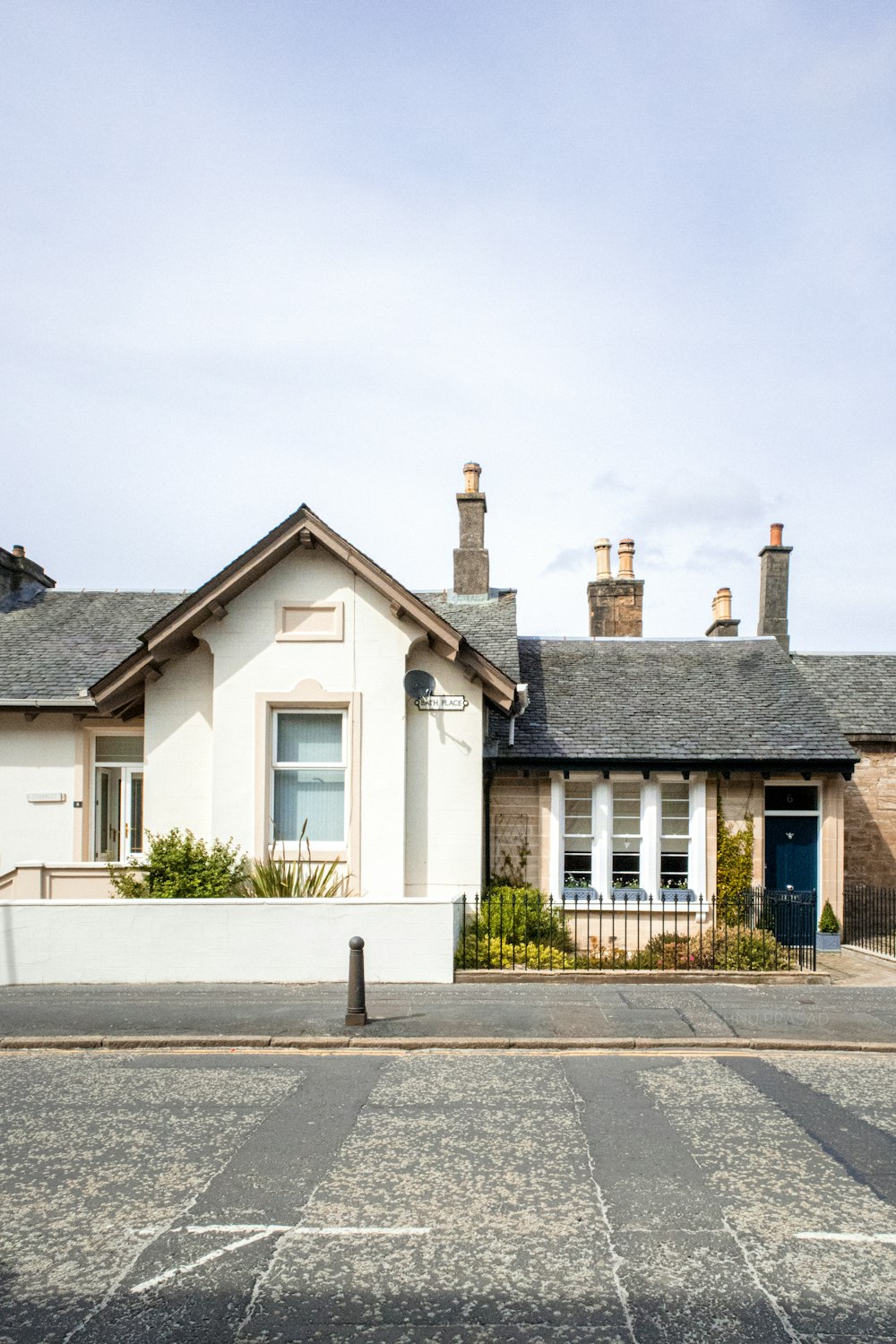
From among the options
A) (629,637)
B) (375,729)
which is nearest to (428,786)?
(375,729)

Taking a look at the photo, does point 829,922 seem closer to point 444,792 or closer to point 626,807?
point 626,807

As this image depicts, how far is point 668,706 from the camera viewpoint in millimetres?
20234

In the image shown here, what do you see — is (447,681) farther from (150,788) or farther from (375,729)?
(150,788)

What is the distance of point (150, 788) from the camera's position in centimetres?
1612

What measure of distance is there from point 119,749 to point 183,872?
4.71 m

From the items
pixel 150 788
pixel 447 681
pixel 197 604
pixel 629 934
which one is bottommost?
pixel 629 934

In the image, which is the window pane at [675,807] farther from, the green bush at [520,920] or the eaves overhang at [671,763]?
A: the green bush at [520,920]

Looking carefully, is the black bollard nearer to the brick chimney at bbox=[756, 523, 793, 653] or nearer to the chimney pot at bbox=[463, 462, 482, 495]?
the chimney pot at bbox=[463, 462, 482, 495]

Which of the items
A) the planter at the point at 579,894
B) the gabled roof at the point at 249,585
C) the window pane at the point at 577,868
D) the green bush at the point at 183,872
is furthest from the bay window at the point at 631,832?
the green bush at the point at 183,872

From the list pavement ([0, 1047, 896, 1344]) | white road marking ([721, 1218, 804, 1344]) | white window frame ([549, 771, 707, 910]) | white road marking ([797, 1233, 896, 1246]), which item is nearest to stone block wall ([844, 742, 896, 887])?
white window frame ([549, 771, 707, 910])

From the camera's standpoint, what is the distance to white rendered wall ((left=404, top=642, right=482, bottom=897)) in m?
16.2

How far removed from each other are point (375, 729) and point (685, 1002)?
6.04 metres

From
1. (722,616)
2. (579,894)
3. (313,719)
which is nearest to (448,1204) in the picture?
(313,719)

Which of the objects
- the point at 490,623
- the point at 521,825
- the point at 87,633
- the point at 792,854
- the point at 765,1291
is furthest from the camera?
the point at 490,623
